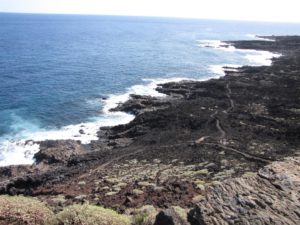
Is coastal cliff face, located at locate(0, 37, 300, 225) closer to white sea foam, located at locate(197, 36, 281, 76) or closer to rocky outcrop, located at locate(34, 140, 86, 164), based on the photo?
rocky outcrop, located at locate(34, 140, 86, 164)

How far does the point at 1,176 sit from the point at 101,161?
10.1m

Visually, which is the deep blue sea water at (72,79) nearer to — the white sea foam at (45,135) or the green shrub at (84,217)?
the white sea foam at (45,135)

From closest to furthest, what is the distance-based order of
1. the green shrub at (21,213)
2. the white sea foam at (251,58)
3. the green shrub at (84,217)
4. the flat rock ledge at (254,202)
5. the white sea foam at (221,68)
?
the flat rock ledge at (254,202) < the green shrub at (84,217) < the green shrub at (21,213) < the white sea foam at (221,68) < the white sea foam at (251,58)

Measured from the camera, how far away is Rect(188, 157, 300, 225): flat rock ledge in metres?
13.0

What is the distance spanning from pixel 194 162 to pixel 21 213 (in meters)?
22.8

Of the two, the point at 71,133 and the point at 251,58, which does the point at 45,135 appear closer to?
the point at 71,133

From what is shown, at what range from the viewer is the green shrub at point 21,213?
14469 mm

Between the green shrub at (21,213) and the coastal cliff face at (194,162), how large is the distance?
423cm

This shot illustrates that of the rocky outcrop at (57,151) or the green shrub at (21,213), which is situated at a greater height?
the green shrub at (21,213)

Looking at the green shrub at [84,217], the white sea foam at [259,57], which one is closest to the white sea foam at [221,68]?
the white sea foam at [259,57]

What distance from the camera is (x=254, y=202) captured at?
13.7m

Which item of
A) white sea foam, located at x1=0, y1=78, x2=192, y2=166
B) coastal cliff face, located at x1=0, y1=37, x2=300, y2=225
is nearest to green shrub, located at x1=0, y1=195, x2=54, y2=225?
coastal cliff face, located at x1=0, y1=37, x2=300, y2=225

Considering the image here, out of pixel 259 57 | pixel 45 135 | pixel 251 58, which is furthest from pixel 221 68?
pixel 45 135

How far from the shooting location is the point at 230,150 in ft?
125
